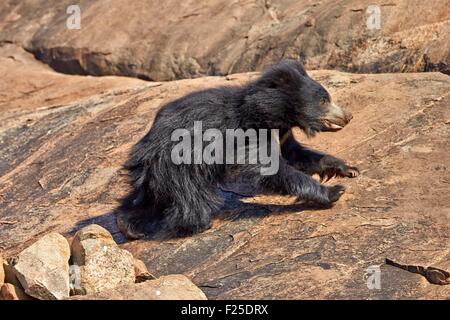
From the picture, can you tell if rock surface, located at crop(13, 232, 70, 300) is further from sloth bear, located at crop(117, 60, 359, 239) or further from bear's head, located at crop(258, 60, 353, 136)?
bear's head, located at crop(258, 60, 353, 136)

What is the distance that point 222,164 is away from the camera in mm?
6918

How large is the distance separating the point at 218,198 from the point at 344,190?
3.40 feet

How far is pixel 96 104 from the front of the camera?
9844 mm

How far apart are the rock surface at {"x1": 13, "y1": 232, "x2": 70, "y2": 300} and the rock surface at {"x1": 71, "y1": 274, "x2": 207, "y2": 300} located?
0.23 meters

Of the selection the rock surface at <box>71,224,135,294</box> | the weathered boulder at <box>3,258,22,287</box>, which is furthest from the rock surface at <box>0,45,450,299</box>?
the weathered boulder at <box>3,258,22,287</box>

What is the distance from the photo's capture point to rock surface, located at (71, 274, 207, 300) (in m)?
5.19

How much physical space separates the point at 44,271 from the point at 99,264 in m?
Result: 0.40

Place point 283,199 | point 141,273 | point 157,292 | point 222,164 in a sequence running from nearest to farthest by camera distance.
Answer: point 157,292 → point 141,273 → point 222,164 → point 283,199

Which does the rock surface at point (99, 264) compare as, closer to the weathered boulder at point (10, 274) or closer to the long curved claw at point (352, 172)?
the weathered boulder at point (10, 274)

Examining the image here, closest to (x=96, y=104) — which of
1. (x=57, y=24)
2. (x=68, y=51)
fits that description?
(x=68, y=51)

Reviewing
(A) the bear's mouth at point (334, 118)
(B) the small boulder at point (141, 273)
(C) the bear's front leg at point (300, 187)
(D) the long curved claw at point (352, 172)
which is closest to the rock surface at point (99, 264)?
(B) the small boulder at point (141, 273)

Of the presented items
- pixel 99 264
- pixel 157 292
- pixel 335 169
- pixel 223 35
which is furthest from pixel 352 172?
pixel 223 35

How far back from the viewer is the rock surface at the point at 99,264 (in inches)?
226

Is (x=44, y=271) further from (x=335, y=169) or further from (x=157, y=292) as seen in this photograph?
(x=335, y=169)
